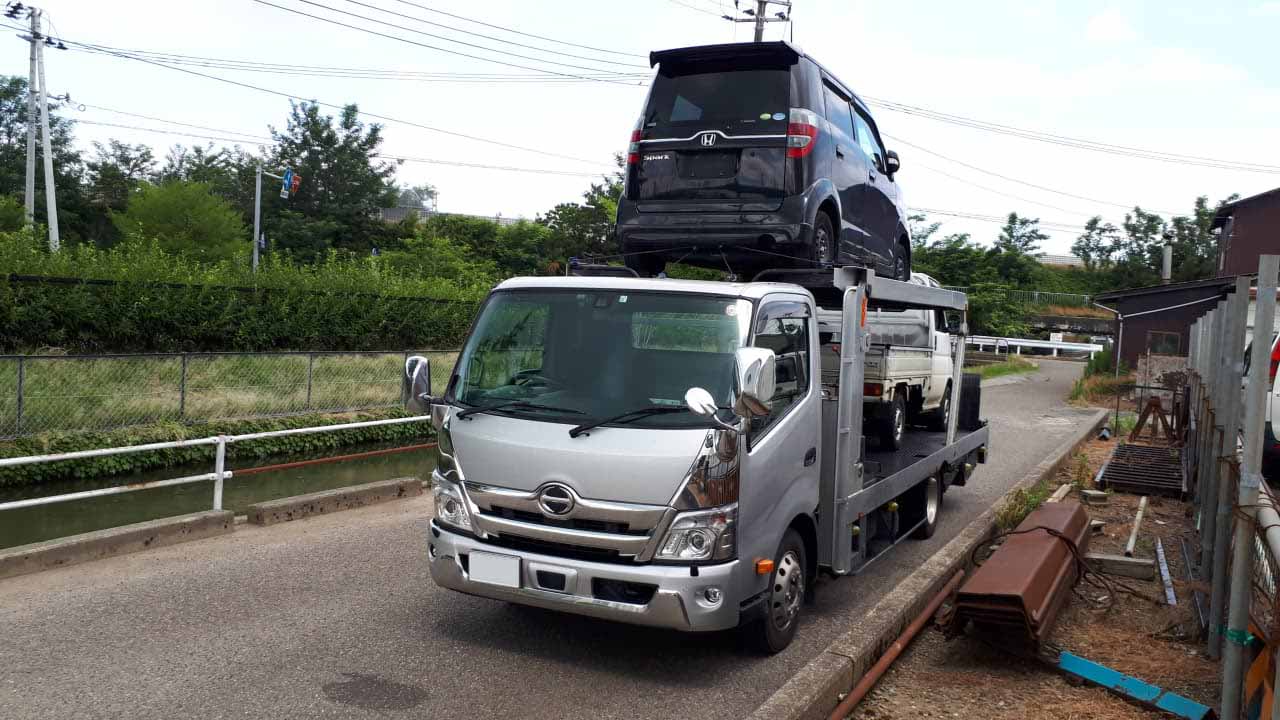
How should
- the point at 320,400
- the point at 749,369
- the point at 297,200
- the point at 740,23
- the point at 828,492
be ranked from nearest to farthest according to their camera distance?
the point at 749,369 → the point at 828,492 → the point at 320,400 → the point at 740,23 → the point at 297,200

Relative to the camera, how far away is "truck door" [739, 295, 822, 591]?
5.08m

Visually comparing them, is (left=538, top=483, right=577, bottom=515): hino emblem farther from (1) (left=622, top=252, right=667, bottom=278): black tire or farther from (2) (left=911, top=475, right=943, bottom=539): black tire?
(2) (left=911, top=475, right=943, bottom=539): black tire

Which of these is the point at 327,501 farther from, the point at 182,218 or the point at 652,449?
the point at 182,218

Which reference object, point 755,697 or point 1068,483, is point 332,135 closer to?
point 1068,483

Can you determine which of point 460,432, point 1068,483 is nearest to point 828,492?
point 460,432

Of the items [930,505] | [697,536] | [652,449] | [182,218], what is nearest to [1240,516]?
[697,536]

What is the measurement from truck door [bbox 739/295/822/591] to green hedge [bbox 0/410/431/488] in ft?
36.0

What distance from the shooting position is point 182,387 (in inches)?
569

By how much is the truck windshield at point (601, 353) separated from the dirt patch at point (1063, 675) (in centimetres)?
200

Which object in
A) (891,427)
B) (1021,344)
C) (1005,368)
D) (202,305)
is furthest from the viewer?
(1021,344)

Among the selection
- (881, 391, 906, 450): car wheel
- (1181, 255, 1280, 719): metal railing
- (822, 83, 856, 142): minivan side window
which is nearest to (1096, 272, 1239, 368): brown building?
(881, 391, 906, 450): car wheel

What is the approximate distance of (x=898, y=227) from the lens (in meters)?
9.45

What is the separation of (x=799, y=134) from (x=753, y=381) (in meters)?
2.67

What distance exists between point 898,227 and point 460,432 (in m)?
5.78
